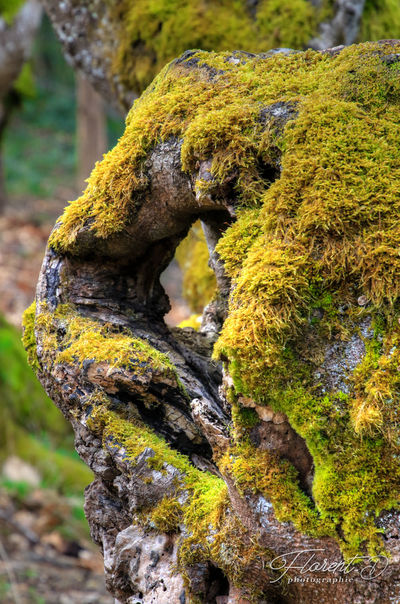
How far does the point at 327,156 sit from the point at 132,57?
3.03m

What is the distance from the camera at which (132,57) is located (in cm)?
435

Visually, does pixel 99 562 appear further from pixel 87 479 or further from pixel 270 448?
pixel 270 448

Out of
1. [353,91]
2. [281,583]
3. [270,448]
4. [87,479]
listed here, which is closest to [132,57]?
[353,91]

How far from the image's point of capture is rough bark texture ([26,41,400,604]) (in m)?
1.74

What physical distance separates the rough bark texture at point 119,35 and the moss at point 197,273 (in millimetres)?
1250

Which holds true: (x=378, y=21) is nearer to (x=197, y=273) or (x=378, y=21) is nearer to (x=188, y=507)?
(x=197, y=273)

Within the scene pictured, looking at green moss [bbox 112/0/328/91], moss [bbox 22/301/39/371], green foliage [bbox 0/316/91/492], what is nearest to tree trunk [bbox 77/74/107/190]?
green foliage [bbox 0/316/91/492]

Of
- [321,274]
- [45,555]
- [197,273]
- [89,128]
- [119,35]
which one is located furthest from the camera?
[89,128]

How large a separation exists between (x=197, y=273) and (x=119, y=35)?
1.97 metres

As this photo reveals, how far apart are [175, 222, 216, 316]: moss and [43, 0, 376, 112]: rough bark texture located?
4.10 feet

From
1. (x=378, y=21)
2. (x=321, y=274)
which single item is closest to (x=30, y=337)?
(x=321, y=274)

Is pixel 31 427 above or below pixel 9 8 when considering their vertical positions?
below

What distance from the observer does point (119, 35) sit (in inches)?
172

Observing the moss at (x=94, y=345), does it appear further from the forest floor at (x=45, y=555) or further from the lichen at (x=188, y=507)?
the forest floor at (x=45, y=555)
